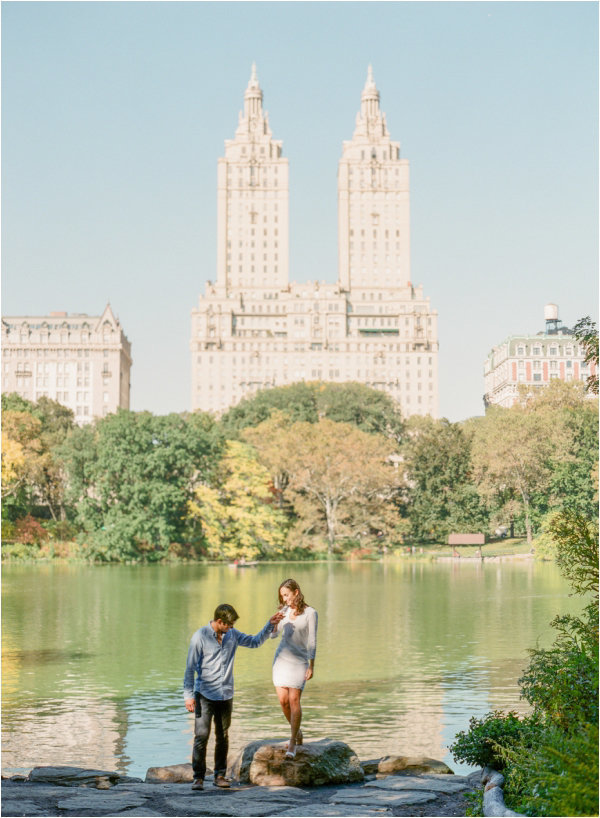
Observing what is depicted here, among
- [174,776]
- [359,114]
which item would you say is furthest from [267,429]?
[359,114]

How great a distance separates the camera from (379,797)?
8125 millimetres

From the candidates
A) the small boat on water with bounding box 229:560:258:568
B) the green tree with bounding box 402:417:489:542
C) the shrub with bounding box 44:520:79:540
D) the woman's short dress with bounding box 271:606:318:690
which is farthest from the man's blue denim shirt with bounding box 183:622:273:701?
the green tree with bounding box 402:417:489:542

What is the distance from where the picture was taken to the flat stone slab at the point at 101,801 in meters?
7.59

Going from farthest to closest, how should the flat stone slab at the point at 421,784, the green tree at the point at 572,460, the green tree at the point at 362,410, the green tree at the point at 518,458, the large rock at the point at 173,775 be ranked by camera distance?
the green tree at the point at 362,410, the green tree at the point at 518,458, the green tree at the point at 572,460, the large rock at the point at 173,775, the flat stone slab at the point at 421,784

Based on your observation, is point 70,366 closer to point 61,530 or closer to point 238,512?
point 61,530

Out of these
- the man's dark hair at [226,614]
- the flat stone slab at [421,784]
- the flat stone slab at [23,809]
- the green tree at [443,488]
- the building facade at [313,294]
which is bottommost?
the flat stone slab at [421,784]

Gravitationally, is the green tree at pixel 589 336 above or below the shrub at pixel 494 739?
above

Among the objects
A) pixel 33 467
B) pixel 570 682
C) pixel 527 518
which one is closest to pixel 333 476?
pixel 527 518

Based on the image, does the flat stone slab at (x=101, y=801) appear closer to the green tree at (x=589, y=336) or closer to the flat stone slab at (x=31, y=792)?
the flat stone slab at (x=31, y=792)

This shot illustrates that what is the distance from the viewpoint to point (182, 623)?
26547mm

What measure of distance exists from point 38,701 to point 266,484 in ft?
141

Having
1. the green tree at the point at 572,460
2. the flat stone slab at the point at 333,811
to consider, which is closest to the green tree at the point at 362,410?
the green tree at the point at 572,460

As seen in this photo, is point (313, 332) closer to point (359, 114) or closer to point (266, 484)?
point (359, 114)

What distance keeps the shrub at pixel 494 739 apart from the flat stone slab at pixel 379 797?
700 mm
